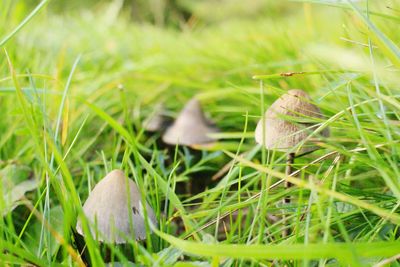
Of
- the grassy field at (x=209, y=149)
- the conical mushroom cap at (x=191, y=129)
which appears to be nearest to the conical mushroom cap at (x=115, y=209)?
the grassy field at (x=209, y=149)

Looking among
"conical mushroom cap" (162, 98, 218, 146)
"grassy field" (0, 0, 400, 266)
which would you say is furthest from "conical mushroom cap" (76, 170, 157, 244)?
"conical mushroom cap" (162, 98, 218, 146)

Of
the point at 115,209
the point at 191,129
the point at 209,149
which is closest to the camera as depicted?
the point at 115,209

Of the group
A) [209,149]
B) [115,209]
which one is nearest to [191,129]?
[209,149]

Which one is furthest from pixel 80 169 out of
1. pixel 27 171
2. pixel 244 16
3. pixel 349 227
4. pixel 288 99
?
pixel 244 16

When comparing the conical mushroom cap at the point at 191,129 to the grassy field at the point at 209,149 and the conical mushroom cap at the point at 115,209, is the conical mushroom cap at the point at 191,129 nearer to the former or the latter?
the grassy field at the point at 209,149

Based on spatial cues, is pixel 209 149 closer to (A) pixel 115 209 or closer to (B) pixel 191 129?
(B) pixel 191 129

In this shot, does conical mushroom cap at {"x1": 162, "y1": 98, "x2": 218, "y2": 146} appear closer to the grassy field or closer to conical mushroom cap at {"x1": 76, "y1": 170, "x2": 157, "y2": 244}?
the grassy field
